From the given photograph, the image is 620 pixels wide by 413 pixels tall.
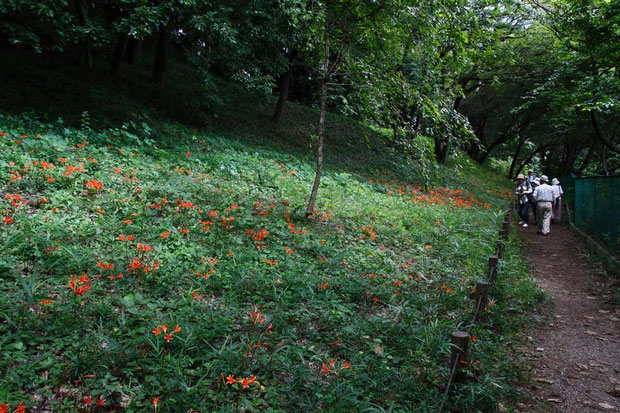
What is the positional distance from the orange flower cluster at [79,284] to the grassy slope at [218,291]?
0.08 m

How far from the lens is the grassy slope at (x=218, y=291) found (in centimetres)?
310

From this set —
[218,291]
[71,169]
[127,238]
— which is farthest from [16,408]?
[71,169]

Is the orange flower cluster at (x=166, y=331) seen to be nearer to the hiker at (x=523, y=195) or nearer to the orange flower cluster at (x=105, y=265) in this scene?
the orange flower cluster at (x=105, y=265)

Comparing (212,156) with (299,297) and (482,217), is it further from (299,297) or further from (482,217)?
(482,217)

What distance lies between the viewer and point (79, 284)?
12.7 ft

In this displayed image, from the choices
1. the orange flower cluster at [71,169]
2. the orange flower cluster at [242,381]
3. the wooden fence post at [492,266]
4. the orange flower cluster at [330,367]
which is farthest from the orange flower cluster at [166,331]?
the wooden fence post at [492,266]

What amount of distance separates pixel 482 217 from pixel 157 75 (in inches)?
530

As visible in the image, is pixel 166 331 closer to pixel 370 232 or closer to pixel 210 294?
pixel 210 294

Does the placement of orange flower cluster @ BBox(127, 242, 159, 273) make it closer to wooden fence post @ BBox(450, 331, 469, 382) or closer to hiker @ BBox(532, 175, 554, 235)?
wooden fence post @ BBox(450, 331, 469, 382)

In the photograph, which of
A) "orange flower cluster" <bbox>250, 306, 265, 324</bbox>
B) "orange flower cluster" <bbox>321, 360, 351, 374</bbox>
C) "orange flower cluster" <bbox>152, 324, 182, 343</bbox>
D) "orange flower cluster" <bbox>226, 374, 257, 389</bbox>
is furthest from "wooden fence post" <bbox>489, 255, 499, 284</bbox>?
"orange flower cluster" <bbox>152, 324, 182, 343</bbox>

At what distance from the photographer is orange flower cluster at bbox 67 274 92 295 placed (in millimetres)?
3669

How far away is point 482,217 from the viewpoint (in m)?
12.0

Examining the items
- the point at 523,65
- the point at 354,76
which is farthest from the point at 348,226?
the point at 523,65

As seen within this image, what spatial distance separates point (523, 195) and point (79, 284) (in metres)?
14.1
